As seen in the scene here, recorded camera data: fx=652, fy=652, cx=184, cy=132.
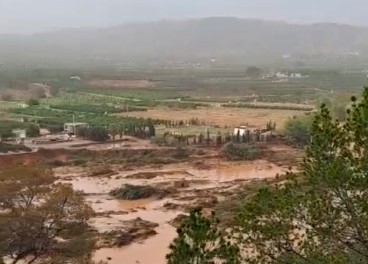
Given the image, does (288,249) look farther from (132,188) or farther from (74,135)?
(74,135)

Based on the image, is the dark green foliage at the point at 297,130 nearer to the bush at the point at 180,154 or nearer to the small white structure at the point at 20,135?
the bush at the point at 180,154

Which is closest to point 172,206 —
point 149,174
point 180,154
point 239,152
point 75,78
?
point 149,174

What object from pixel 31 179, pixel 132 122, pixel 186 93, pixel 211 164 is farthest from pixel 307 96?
pixel 31 179

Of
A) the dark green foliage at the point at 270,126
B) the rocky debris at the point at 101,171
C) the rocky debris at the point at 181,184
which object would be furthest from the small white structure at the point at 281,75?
the rocky debris at the point at 181,184

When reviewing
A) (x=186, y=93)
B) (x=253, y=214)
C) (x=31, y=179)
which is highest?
(x=253, y=214)

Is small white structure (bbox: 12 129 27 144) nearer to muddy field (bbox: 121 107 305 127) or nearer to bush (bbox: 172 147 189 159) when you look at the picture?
bush (bbox: 172 147 189 159)

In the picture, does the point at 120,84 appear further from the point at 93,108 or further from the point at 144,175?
the point at 144,175

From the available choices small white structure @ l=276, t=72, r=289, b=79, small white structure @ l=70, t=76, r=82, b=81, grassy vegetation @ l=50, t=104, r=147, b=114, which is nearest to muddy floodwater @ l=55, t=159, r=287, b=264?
grassy vegetation @ l=50, t=104, r=147, b=114
